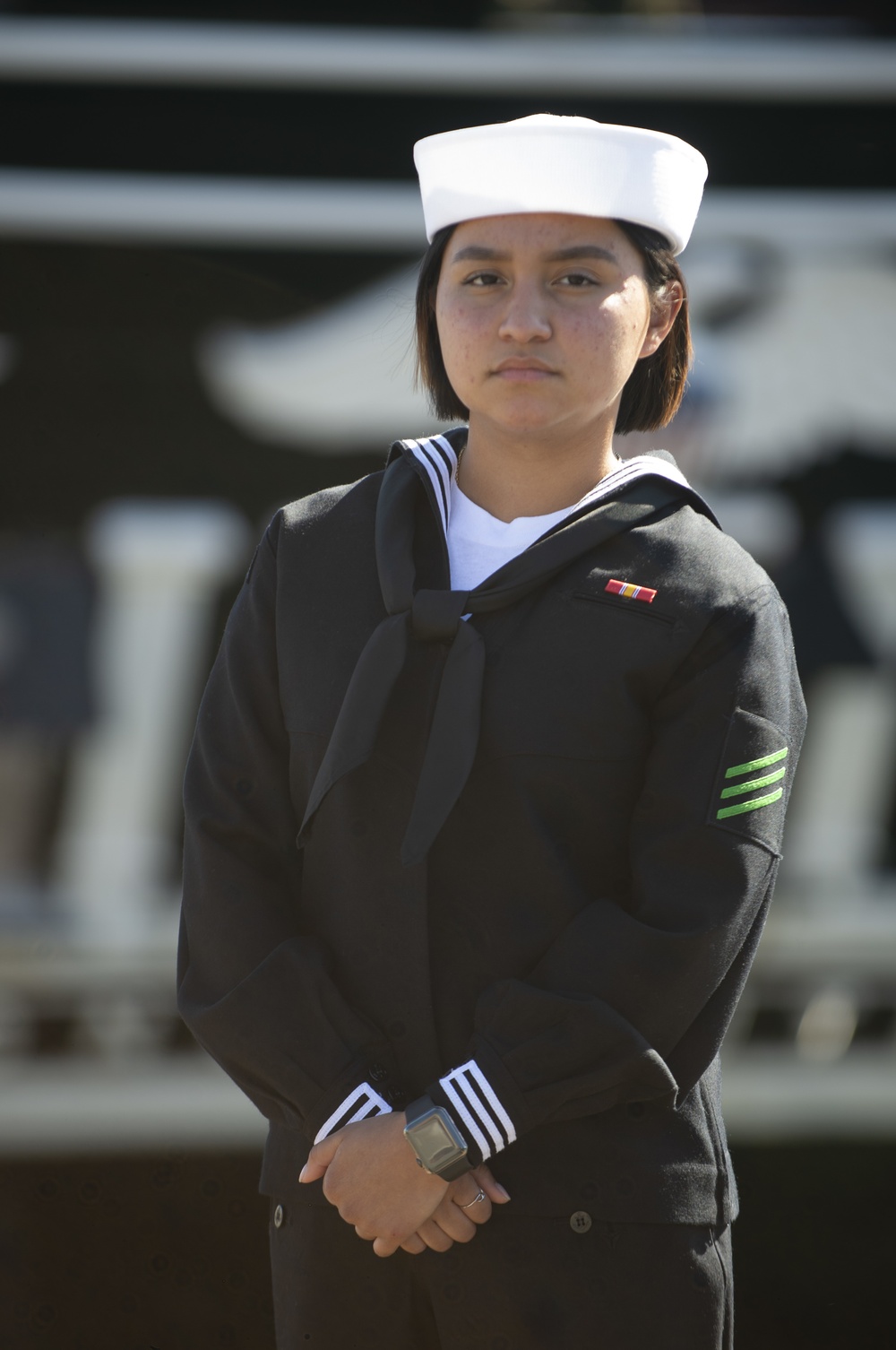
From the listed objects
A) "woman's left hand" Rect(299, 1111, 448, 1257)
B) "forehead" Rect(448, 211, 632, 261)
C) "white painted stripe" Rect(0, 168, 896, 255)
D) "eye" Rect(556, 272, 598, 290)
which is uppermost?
"white painted stripe" Rect(0, 168, 896, 255)

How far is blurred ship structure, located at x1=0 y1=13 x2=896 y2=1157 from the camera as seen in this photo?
2889mm

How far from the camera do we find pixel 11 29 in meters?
2.85

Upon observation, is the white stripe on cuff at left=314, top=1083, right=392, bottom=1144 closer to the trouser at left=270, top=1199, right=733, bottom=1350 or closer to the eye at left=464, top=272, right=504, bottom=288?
the trouser at left=270, top=1199, right=733, bottom=1350

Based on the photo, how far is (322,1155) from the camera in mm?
1190

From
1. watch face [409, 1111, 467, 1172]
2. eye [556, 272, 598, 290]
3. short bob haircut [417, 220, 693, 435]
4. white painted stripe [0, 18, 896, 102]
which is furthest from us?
white painted stripe [0, 18, 896, 102]

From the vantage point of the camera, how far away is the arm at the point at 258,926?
1215 millimetres

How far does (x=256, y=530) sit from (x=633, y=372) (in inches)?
64.6

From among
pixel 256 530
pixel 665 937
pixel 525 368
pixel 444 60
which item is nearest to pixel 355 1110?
pixel 665 937

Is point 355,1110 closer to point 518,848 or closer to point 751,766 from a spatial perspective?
point 518,848

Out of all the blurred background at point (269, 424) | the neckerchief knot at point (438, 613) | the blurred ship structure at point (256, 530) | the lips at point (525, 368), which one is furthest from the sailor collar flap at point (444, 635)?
the blurred ship structure at point (256, 530)

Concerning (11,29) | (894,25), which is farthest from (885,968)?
(11,29)

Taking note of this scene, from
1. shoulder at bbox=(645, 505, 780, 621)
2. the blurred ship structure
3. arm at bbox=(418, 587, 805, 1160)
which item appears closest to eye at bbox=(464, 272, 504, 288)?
shoulder at bbox=(645, 505, 780, 621)

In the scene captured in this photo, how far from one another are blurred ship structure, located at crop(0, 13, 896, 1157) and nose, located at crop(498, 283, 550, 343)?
5.81 ft

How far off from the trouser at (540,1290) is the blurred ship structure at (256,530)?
68.0 inches
